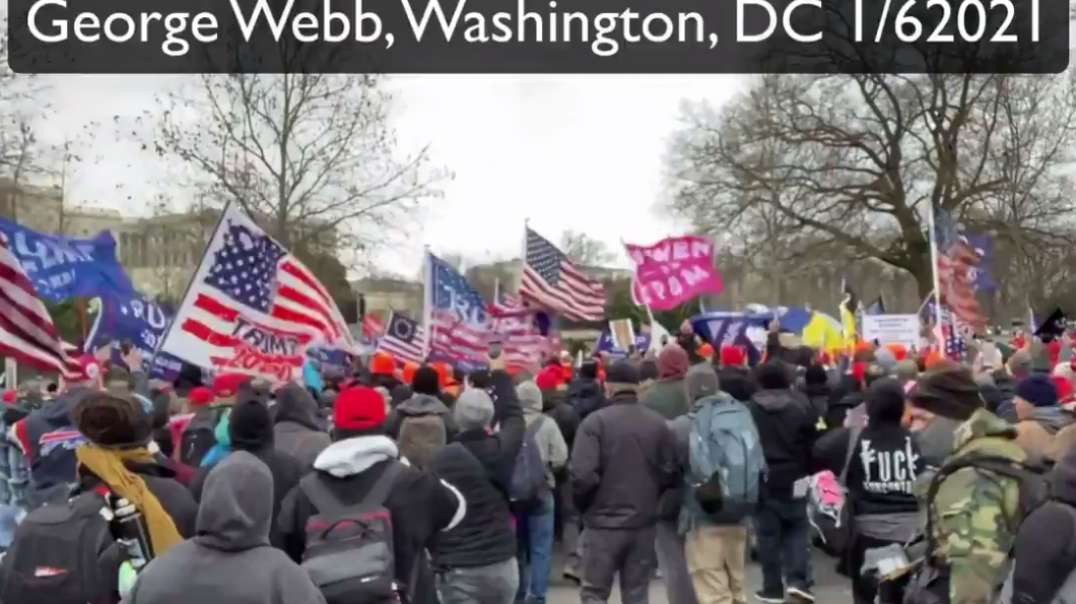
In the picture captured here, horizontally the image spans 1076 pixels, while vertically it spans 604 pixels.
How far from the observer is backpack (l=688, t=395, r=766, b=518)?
28.2 feet

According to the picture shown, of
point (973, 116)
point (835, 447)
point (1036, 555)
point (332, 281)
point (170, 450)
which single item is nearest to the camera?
point (1036, 555)

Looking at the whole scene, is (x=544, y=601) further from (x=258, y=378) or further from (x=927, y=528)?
(x=927, y=528)

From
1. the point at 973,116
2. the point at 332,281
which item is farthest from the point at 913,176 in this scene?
the point at 332,281

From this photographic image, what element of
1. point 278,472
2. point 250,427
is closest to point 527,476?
point 278,472

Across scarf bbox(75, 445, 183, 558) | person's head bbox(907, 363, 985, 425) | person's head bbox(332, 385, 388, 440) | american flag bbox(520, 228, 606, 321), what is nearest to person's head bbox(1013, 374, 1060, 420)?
person's head bbox(907, 363, 985, 425)

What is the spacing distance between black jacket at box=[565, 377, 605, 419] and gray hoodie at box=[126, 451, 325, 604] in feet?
22.8

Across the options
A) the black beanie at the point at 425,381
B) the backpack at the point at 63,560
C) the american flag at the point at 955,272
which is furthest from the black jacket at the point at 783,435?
the american flag at the point at 955,272

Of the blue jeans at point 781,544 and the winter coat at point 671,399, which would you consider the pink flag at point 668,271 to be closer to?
the winter coat at point 671,399

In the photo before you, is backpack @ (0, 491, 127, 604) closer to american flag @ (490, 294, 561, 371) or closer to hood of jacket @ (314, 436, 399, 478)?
hood of jacket @ (314, 436, 399, 478)

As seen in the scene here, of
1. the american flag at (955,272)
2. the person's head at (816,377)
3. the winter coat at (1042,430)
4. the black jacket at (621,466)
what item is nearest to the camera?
the winter coat at (1042,430)

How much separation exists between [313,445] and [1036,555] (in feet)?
12.6

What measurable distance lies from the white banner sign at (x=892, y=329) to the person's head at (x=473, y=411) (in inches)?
521

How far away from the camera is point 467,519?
23.7 ft

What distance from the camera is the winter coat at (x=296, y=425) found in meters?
7.42
